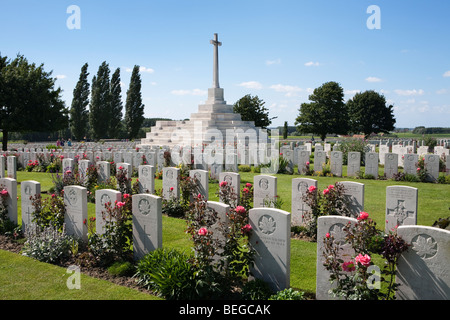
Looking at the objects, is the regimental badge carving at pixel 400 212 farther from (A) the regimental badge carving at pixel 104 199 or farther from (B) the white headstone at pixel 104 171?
(B) the white headstone at pixel 104 171

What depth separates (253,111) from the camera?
137 ft

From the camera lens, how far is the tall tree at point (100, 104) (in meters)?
45.4

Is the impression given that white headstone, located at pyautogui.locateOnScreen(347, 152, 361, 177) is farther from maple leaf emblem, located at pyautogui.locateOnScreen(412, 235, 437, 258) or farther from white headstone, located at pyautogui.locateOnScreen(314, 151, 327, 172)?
maple leaf emblem, located at pyautogui.locateOnScreen(412, 235, 437, 258)

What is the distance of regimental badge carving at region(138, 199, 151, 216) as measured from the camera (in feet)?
19.7

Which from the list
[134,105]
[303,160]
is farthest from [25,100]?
[303,160]

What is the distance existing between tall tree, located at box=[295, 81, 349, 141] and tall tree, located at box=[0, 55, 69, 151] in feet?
85.8

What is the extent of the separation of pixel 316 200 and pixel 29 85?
27655 mm

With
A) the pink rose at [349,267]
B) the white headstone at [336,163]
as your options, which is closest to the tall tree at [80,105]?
the white headstone at [336,163]

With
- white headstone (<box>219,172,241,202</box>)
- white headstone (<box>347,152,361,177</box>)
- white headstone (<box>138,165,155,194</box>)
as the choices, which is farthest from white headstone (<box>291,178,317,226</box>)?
white headstone (<box>347,152,361,177</box>)

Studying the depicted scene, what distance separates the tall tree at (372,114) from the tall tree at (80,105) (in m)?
36.7

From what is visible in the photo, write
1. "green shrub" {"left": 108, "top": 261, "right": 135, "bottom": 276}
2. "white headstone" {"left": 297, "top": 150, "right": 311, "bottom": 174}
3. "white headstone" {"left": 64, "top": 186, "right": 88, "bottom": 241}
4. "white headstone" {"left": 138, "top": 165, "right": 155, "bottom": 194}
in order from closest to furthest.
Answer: "green shrub" {"left": 108, "top": 261, "right": 135, "bottom": 276} → "white headstone" {"left": 64, "top": 186, "right": 88, "bottom": 241} → "white headstone" {"left": 138, "top": 165, "right": 155, "bottom": 194} → "white headstone" {"left": 297, "top": 150, "right": 311, "bottom": 174}

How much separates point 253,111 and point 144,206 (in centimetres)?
3661
